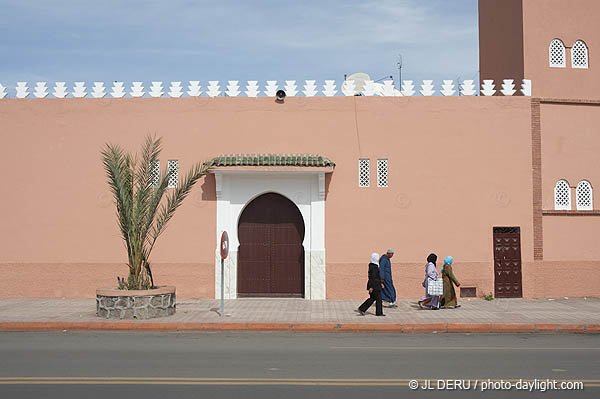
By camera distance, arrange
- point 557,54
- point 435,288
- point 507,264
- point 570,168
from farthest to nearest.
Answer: point 557,54
point 570,168
point 507,264
point 435,288

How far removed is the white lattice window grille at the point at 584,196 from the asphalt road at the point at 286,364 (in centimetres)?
601

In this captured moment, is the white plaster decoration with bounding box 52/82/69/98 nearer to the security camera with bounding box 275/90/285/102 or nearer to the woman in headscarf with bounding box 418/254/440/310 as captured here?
the security camera with bounding box 275/90/285/102

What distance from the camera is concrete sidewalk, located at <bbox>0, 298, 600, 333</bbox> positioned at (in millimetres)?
11555

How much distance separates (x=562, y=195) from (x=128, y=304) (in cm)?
1133

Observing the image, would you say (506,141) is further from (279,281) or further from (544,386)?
(544,386)

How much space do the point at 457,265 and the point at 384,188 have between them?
8.97ft

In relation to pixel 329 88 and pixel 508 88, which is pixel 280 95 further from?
pixel 508 88

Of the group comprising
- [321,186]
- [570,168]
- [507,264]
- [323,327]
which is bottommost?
[323,327]

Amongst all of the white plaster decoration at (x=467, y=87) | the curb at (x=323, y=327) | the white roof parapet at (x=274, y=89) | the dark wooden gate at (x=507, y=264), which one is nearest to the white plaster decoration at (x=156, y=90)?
the white roof parapet at (x=274, y=89)

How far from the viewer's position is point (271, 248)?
15812 millimetres

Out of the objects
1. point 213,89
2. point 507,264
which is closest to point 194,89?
point 213,89

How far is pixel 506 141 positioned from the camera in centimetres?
1568

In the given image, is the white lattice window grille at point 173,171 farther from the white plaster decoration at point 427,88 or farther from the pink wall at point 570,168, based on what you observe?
the pink wall at point 570,168

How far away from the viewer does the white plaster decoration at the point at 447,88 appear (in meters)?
15.9
